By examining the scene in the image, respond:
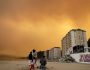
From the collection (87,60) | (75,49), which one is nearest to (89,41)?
(75,49)

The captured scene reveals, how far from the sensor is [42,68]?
33375 mm

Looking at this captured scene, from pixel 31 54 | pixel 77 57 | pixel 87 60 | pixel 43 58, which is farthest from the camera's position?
pixel 77 57

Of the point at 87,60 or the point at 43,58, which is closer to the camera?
the point at 43,58

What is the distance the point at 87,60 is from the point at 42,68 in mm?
35564

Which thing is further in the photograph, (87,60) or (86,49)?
(86,49)

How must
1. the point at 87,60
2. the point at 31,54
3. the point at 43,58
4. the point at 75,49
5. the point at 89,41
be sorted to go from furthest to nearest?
the point at 89,41
the point at 75,49
the point at 87,60
the point at 43,58
the point at 31,54

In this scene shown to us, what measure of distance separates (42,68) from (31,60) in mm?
5683

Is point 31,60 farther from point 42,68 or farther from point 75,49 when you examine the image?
point 75,49

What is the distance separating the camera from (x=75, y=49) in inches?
3671

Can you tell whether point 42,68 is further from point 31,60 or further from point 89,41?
point 89,41

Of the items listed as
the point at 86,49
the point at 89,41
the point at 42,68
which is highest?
the point at 89,41

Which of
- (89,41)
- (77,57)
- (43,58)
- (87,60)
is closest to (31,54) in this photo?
(43,58)

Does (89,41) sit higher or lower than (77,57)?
higher

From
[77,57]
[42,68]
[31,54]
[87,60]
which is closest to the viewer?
[31,54]
